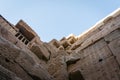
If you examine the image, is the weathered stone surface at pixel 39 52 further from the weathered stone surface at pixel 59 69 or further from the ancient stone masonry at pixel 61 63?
the weathered stone surface at pixel 59 69

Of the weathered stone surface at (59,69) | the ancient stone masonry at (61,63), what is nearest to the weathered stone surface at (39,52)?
the ancient stone masonry at (61,63)

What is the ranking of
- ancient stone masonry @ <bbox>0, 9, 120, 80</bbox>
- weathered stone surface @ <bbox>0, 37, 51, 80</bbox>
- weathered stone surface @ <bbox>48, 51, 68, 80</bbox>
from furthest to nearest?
weathered stone surface @ <bbox>48, 51, 68, 80</bbox>
ancient stone masonry @ <bbox>0, 9, 120, 80</bbox>
weathered stone surface @ <bbox>0, 37, 51, 80</bbox>

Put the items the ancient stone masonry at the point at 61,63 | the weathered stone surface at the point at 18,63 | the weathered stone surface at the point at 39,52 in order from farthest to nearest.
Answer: the weathered stone surface at the point at 39,52 < the ancient stone masonry at the point at 61,63 < the weathered stone surface at the point at 18,63

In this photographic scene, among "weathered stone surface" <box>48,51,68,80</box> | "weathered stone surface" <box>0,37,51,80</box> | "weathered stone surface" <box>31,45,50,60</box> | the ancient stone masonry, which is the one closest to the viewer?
"weathered stone surface" <box>0,37,51,80</box>

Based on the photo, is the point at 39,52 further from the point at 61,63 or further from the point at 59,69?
the point at 59,69

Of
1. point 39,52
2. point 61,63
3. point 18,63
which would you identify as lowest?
point 18,63

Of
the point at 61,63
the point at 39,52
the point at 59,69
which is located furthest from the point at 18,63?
the point at 39,52

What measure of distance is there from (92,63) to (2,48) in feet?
12.7

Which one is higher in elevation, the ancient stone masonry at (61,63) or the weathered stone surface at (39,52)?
the weathered stone surface at (39,52)

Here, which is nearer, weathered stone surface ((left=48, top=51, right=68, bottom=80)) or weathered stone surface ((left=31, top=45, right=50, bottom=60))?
weathered stone surface ((left=48, top=51, right=68, bottom=80))

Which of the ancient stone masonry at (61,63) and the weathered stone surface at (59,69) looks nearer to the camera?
the ancient stone masonry at (61,63)

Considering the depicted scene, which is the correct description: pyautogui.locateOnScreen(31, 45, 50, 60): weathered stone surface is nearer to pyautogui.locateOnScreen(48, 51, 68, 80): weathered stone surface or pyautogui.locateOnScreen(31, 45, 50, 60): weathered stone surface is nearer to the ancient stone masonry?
the ancient stone masonry

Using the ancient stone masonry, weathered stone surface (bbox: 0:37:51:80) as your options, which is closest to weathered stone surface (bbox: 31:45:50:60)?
the ancient stone masonry

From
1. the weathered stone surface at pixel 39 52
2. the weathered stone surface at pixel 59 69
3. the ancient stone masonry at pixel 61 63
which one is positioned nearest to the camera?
the ancient stone masonry at pixel 61 63
